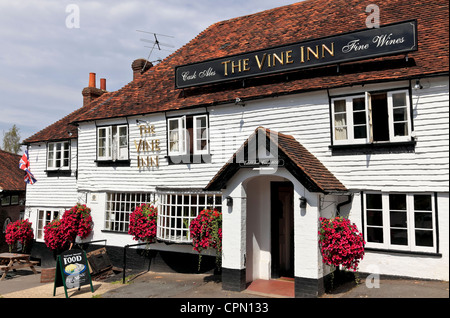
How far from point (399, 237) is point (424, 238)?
0.61 m

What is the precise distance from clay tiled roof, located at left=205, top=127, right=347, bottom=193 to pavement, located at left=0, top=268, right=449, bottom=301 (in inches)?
105

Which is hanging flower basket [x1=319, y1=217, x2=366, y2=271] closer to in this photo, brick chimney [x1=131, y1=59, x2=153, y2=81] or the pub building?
the pub building

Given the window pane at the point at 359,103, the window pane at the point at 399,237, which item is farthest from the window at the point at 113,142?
the window pane at the point at 399,237

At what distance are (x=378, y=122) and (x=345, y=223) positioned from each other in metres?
3.11

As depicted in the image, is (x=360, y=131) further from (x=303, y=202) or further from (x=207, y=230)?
(x=207, y=230)

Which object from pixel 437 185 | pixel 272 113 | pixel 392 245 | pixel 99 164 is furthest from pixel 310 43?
pixel 99 164

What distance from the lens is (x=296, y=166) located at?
10.0 m

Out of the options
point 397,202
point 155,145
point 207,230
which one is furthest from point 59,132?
point 397,202

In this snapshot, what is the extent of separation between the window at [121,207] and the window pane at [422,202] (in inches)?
375

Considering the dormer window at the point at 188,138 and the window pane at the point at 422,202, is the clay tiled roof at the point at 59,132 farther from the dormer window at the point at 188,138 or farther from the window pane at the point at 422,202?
the window pane at the point at 422,202

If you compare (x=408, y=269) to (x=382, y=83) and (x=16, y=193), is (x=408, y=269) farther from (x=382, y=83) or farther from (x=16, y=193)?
(x=16, y=193)

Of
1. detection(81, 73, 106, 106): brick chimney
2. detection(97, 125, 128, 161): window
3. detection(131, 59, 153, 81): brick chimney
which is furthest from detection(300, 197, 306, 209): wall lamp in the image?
detection(81, 73, 106, 106): brick chimney

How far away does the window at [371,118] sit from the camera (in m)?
10.5
